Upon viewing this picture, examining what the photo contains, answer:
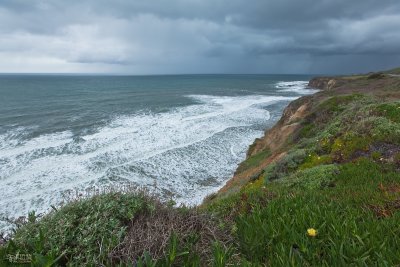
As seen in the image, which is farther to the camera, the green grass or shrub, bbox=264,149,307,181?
shrub, bbox=264,149,307,181

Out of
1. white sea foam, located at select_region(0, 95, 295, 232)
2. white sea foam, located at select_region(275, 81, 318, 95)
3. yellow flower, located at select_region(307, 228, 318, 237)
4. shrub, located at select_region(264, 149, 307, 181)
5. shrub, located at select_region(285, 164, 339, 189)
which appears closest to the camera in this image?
yellow flower, located at select_region(307, 228, 318, 237)

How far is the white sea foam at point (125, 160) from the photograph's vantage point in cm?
1642

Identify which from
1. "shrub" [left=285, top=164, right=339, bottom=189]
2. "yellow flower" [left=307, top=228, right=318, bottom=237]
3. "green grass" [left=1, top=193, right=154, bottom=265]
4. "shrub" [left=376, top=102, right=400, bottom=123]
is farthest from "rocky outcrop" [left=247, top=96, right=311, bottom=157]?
"green grass" [left=1, top=193, right=154, bottom=265]

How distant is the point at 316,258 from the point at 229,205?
2.39 meters

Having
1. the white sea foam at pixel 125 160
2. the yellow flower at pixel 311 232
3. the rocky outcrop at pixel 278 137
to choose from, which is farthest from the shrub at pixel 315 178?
the rocky outcrop at pixel 278 137

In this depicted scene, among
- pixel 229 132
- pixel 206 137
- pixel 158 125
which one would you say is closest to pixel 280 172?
pixel 206 137

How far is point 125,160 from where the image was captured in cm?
2123

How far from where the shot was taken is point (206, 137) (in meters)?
27.4

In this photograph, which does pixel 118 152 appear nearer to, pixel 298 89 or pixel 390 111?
pixel 390 111

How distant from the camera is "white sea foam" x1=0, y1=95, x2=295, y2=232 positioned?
53.9 feet

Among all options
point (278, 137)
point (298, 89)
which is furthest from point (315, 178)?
point (298, 89)

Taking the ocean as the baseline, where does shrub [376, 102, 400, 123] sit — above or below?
above

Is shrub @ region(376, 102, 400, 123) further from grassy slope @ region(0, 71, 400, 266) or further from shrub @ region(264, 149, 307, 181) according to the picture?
grassy slope @ region(0, 71, 400, 266)

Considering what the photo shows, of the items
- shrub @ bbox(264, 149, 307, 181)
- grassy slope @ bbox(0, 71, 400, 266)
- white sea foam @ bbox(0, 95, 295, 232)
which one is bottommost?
white sea foam @ bbox(0, 95, 295, 232)
